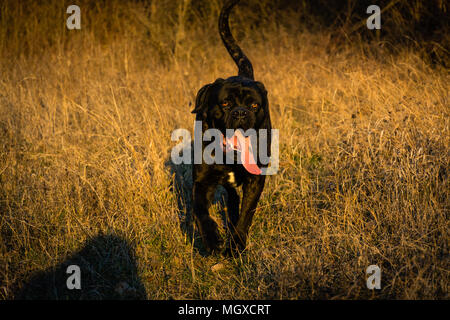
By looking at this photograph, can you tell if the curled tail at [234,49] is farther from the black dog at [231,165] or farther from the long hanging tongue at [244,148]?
the long hanging tongue at [244,148]

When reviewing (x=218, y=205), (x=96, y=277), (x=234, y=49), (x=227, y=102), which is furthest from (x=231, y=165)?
(x=234, y=49)

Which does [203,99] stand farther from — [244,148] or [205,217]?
[205,217]

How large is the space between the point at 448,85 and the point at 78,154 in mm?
3987

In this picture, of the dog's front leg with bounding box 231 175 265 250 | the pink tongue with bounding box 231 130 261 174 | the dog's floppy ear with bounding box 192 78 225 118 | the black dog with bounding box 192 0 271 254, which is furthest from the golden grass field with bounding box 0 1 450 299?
the dog's floppy ear with bounding box 192 78 225 118

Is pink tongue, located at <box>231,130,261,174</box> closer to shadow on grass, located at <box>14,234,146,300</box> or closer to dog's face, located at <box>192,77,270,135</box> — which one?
dog's face, located at <box>192,77,270,135</box>

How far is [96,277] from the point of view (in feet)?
9.00

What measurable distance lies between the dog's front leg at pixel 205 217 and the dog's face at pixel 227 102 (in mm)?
472

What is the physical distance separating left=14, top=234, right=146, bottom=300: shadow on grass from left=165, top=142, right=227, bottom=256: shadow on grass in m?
0.55

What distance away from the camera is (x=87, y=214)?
11.1 ft

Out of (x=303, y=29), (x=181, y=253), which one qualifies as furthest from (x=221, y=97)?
(x=303, y=29)

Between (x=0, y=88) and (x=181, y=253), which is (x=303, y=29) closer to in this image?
(x=0, y=88)

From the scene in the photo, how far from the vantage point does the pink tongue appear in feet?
10.1

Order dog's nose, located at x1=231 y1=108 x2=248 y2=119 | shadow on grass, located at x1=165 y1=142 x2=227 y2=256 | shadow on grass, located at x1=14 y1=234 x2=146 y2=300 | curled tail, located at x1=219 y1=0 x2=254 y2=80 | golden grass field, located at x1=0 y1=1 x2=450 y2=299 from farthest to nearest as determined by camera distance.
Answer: curled tail, located at x1=219 y1=0 x2=254 y2=80
shadow on grass, located at x1=165 y1=142 x2=227 y2=256
dog's nose, located at x1=231 y1=108 x2=248 y2=119
golden grass field, located at x1=0 y1=1 x2=450 y2=299
shadow on grass, located at x1=14 y1=234 x2=146 y2=300

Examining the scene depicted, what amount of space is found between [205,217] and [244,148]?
574 mm
